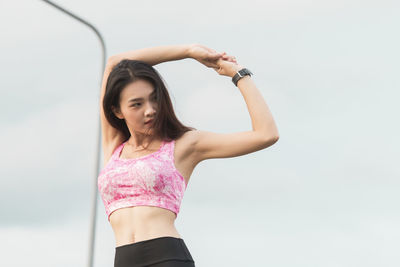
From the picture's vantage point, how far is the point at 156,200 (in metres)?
3.67

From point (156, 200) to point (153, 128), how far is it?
1.42 feet

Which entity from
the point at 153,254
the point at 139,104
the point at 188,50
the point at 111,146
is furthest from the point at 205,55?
the point at 153,254

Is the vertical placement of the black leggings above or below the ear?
below

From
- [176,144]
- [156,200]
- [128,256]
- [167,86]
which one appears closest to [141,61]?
[167,86]

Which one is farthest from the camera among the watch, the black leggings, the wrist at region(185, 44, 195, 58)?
the wrist at region(185, 44, 195, 58)

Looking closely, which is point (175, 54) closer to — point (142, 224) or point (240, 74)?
point (240, 74)

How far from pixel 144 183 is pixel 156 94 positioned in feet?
1.67

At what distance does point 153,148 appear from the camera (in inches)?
154

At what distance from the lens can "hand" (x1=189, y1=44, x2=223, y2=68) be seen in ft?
13.1

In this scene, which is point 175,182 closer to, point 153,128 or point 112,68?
point 153,128

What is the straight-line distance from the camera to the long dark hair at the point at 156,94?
3.82 meters

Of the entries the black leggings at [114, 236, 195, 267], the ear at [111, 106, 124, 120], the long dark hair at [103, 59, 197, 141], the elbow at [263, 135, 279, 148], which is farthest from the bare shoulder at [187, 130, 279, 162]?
the black leggings at [114, 236, 195, 267]

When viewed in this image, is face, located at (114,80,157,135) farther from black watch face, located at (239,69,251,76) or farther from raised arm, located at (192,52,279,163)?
black watch face, located at (239,69,251,76)

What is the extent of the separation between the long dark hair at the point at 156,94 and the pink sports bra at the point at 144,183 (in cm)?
16
